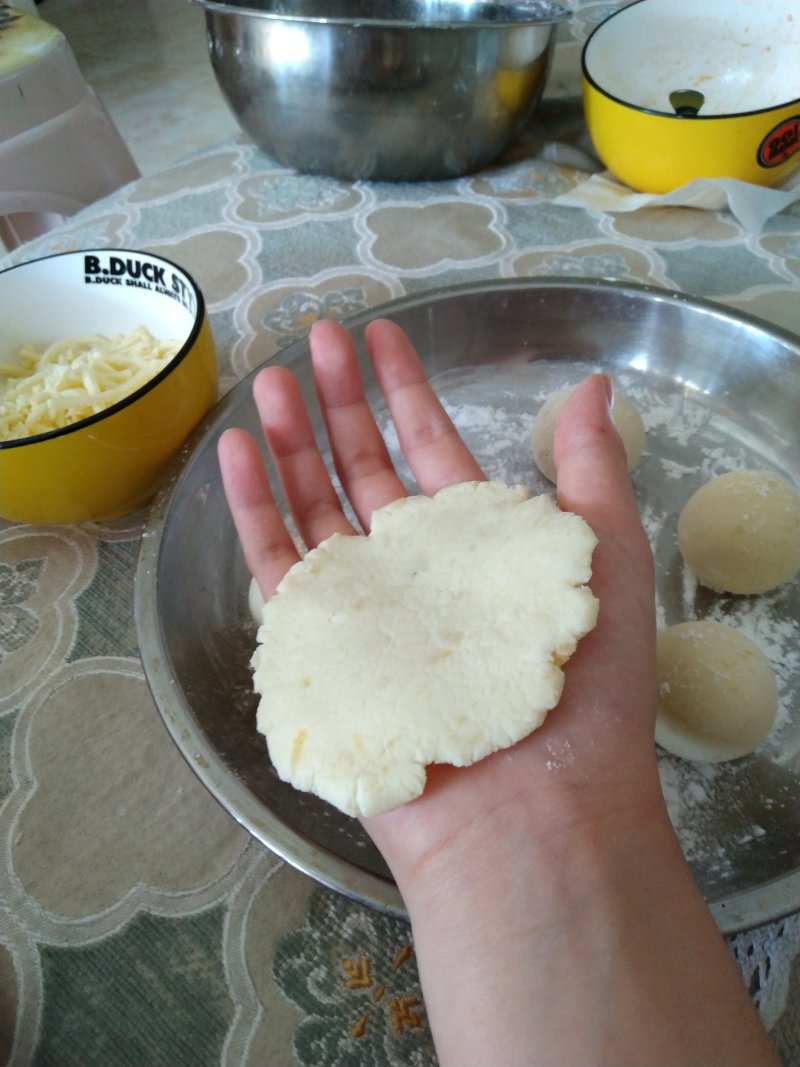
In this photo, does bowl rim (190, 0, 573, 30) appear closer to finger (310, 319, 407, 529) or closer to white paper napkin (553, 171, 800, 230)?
white paper napkin (553, 171, 800, 230)

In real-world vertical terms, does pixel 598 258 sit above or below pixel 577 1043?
above

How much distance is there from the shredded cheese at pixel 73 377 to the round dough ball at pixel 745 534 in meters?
0.56

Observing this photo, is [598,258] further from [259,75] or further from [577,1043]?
[577,1043]

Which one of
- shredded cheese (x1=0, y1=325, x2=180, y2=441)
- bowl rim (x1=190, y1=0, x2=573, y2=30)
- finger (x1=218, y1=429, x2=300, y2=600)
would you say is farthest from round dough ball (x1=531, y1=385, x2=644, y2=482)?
bowl rim (x1=190, y1=0, x2=573, y2=30)

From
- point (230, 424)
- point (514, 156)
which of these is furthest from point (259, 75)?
point (230, 424)

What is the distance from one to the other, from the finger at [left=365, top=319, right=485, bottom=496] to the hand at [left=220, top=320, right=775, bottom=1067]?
5.7 inches

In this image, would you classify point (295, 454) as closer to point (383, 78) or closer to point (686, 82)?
point (383, 78)

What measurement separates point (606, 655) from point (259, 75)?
38.7 inches

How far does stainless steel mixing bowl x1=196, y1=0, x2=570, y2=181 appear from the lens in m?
0.95

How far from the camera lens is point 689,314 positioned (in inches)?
33.4

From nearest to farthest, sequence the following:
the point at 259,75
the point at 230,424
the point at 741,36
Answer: the point at 230,424 → the point at 259,75 → the point at 741,36

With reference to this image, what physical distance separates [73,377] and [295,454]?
0.80ft

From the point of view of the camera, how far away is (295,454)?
72 cm

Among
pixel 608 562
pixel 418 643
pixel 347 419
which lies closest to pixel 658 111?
pixel 347 419
